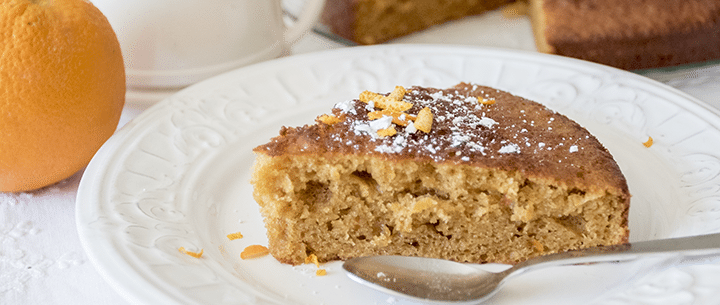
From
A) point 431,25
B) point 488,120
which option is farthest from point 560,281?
point 431,25

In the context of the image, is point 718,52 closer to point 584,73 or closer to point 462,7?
point 584,73

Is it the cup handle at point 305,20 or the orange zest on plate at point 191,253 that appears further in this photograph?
the cup handle at point 305,20

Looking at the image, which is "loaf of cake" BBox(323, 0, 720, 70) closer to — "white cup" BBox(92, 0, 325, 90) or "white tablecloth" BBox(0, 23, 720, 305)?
"white cup" BBox(92, 0, 325, 90)

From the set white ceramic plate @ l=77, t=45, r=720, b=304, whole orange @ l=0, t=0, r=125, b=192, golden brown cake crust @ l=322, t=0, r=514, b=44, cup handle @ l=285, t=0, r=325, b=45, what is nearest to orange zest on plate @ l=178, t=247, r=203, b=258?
white ceramic plate @ l=77, t=45, r=720, b=304

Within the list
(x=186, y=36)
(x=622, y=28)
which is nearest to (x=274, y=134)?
(x=186, y=36)

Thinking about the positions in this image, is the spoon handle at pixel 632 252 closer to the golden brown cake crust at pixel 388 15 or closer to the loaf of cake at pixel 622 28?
the loaf of cake at pixel 622 28

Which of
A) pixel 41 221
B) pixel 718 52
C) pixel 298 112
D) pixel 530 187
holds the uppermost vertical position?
pixel 718 52

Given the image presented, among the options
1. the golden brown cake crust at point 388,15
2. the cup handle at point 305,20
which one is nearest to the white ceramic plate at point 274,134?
the cup handle at point 305,20
